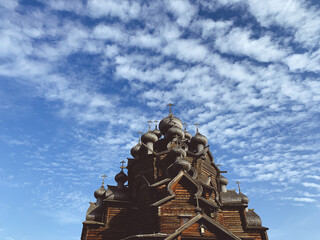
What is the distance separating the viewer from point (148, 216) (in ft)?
55.9

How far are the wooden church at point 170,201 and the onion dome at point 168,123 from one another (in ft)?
0.39

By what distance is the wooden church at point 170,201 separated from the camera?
1554cm

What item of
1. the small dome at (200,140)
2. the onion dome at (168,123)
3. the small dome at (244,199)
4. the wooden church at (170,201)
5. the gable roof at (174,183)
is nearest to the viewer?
the wooden church at (170,201)

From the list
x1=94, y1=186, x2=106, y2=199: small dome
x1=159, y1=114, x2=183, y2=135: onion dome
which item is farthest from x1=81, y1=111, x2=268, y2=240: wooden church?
x1=159, y1=114, x2=183, y2=135: onion dome

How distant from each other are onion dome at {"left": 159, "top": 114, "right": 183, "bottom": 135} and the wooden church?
0.39 feet

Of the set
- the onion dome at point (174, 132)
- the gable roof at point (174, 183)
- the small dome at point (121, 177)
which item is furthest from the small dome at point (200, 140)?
the small dome at point (121, 177)

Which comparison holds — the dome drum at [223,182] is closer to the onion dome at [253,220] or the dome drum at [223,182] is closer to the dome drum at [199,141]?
the onion dome at [253,220]

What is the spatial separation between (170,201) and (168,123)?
10.2m

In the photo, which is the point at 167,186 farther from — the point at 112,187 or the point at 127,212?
the point at 112,187

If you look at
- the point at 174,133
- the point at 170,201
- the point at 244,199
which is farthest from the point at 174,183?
the point at 244,199

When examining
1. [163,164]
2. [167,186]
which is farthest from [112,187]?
[167,186]

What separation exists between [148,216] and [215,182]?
7639 mm

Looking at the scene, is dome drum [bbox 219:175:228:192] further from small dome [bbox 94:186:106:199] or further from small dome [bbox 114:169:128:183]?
small dome [bbox 94:186:106:199]

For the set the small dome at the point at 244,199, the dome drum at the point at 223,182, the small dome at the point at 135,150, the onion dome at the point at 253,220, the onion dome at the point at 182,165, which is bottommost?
the onion dome at the point at 253,220
